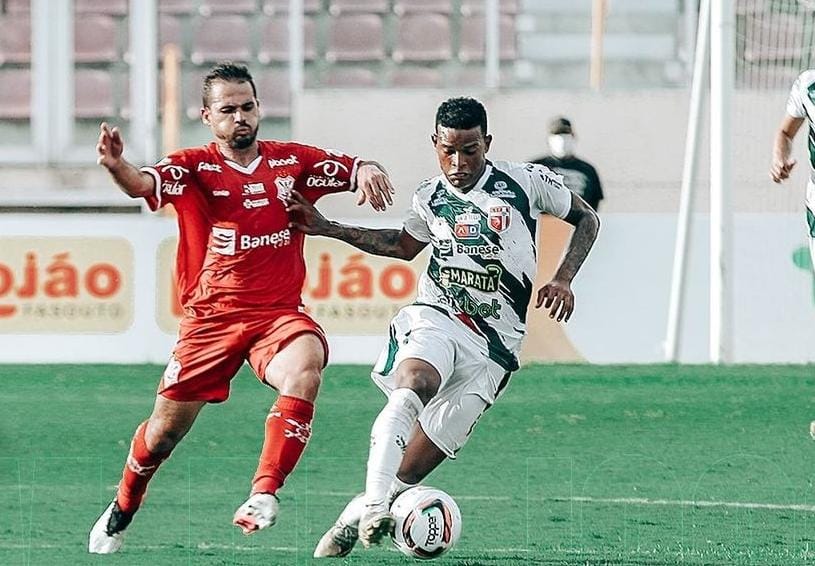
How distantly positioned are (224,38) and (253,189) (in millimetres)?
12914

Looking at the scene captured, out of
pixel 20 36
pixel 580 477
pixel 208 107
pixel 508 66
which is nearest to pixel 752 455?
pixel 580 477

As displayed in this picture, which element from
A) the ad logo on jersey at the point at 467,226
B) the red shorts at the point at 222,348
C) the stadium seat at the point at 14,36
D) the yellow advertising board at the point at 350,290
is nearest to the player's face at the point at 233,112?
the red shorts at the point at 222,348

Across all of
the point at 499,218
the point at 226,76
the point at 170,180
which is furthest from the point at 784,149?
the point at 170,180

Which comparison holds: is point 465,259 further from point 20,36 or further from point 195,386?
point 20,36

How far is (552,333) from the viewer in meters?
13.3

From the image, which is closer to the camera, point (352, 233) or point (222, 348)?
point (222, 348)

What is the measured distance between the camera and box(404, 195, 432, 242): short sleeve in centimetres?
648

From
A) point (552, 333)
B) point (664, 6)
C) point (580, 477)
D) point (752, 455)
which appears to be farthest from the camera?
point (664, 6)

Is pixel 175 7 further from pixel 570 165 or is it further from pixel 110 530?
pixel 110 530

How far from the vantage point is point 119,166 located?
600 cm

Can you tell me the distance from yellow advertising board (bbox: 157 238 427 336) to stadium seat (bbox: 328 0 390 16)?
20.5ft

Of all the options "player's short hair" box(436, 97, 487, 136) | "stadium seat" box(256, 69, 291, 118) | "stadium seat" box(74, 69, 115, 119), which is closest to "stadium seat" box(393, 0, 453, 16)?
"stadium seat" box(256, 69, 291, 118)

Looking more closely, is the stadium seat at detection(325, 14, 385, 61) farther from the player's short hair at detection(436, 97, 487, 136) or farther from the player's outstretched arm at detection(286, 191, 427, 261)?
the player's short hair at detection(436, 97, 487, 136)

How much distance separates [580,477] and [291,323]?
2.61m
